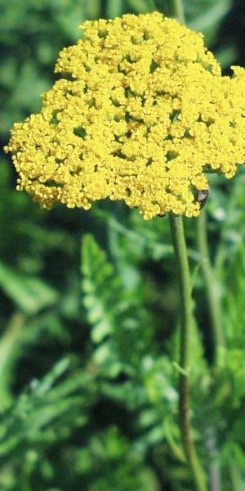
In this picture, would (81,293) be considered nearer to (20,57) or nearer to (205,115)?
(20,57)

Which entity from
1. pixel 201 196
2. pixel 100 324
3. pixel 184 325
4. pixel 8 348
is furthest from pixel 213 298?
pixel 8 348

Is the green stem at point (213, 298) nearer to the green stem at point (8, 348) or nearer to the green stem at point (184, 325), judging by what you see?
the green stem at point (184, 325)

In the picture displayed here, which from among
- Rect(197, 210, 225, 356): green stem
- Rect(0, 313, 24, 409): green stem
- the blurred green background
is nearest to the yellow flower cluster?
the blurred green background

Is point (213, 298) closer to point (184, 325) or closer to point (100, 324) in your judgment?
point (100, 324)

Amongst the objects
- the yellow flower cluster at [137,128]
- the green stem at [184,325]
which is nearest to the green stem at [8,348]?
the green stem at [184,325]

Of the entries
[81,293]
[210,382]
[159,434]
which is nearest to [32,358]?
[81,293]

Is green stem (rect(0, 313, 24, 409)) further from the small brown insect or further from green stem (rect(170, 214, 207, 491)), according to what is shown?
the small brown insect
